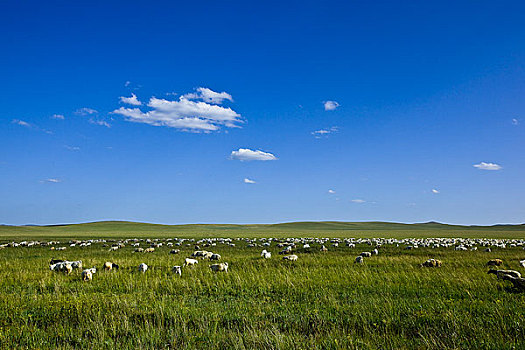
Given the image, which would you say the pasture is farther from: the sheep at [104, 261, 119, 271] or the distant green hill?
the distant green hill

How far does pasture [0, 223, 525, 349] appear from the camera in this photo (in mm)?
6266

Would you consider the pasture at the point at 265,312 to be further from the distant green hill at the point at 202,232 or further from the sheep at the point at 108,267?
the distant green hill at the point at 202,232

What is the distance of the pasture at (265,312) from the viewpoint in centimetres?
627

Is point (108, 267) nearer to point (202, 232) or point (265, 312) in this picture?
point (265, 312)

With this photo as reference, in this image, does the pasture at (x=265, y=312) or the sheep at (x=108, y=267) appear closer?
the pasture at (x=265, y=312)

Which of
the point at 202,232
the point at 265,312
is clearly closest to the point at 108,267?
the point at 265,312

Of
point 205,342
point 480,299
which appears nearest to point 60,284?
point 205,342

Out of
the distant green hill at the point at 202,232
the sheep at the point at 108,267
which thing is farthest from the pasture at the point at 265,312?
the distant green hill at the point at 202,232

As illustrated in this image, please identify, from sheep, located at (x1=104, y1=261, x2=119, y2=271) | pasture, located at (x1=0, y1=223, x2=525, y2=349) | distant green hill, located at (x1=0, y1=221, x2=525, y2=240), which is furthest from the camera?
distant green hill, located at (x1=0, y1=221, x2=525, y2=240)

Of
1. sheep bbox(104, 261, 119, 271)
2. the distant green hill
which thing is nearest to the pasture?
sheep bbox(104, 261, 119, 271)

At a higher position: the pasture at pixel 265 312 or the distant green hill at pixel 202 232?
the pasture at pixel 265 312

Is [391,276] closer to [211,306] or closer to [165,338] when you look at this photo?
[211,306]

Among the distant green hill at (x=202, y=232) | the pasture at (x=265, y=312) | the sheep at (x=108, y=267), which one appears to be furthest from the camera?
the distant green hill at (x=202, y=232)

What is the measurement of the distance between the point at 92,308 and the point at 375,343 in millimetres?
6619
